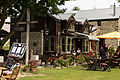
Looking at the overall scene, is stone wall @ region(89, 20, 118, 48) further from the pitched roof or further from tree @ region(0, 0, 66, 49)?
tree @ region(0, 0, 66, 49)

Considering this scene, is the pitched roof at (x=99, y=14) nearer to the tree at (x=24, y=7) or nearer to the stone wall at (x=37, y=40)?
the stone wall at (x=37, y=40)

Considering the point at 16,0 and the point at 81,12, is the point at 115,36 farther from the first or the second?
the point at 81,12

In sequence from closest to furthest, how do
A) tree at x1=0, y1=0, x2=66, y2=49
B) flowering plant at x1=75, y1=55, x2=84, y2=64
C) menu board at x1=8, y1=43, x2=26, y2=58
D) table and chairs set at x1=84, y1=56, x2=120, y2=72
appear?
menu board at x1=8, y1=43, x2=26, y2=58, table and chairs set at x1=84, y1=56, x2=120, y2=72, tree at x1=0, y1=0, x2=66, y2=49, flowering plant at x1=75, y1=55, x2=84, y2=64

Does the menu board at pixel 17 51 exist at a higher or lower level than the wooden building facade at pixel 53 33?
lower

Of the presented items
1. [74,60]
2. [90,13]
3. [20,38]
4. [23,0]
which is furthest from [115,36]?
[90,13]

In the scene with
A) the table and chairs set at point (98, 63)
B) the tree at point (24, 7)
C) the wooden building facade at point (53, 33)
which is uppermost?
the tree at point (24, 7)

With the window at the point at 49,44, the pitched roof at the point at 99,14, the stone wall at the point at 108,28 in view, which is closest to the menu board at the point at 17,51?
the window at the point at 49,44

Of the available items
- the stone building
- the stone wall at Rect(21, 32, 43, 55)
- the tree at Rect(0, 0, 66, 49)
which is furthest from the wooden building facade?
the stone building

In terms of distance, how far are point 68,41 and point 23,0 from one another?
9.73 meters

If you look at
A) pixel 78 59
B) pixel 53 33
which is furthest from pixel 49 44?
pixel 78 59

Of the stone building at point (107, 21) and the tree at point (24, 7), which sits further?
the stone building at point (107, 21)

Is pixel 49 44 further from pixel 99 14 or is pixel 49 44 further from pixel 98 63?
pixel 99 14

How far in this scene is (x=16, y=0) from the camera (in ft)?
56.3

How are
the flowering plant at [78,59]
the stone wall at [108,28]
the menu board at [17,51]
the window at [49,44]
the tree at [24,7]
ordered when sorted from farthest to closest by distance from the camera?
1. the stone wall at [108,28]
2. the window at [49,44]
3. the flowering plant at [78,59]
4. the tree at [24,7]
5. the menu board at [17,51]
